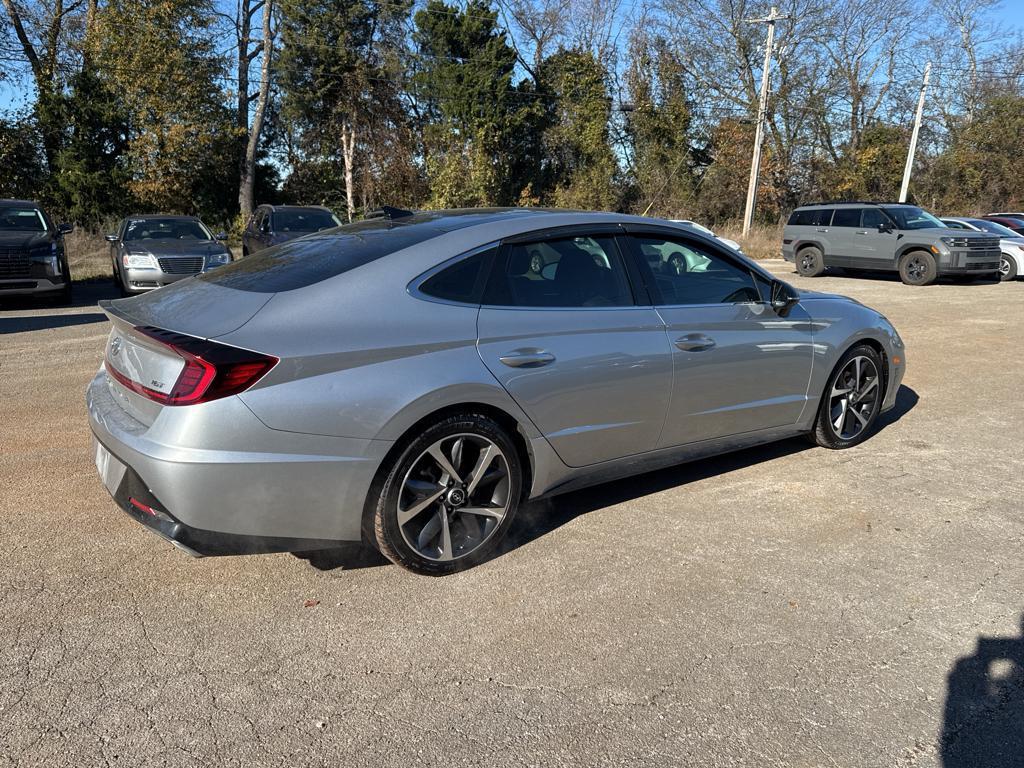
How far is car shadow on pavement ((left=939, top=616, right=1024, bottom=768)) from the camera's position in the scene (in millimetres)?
2408

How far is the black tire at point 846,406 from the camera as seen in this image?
16.7 feet

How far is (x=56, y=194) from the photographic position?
90.4ft

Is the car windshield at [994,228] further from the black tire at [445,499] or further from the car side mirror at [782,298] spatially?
the black tire at [445,499]

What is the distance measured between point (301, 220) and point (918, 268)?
1346 centimetres

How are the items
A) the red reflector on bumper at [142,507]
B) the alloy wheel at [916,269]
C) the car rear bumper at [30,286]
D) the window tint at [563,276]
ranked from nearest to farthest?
the red reflector on bumper at [142,507]
the window tint at [563,276]
the car rear bumper at [30,286]
the alloy wheel at [916,269]

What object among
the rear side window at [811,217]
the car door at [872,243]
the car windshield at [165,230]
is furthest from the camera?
the rear side window at [811,217]

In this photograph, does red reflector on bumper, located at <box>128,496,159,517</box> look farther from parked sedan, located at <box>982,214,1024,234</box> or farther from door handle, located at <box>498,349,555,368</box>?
parked sedan, located at <box>982,214,1024,234</box>

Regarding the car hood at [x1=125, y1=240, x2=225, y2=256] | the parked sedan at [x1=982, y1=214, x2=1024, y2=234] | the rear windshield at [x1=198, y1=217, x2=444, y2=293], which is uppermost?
the parked sedan at [x1=982, y1=214, x2=1024, y2=234]

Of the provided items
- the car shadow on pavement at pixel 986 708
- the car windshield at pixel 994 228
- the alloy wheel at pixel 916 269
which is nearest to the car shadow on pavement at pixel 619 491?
the car shadow on pavement at pixel 986 708

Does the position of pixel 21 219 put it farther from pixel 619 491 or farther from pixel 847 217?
pixel 847 217

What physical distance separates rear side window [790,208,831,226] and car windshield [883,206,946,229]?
5.15 ft

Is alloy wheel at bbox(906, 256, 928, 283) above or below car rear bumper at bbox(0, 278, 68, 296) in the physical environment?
above

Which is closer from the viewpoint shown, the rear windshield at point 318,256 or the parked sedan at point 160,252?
the rear windshield at point 318,256

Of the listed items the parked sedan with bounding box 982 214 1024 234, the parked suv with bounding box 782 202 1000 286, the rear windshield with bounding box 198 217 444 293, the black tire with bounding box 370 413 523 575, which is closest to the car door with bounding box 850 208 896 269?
the parked suv with bounding box 782 202 1000 286
